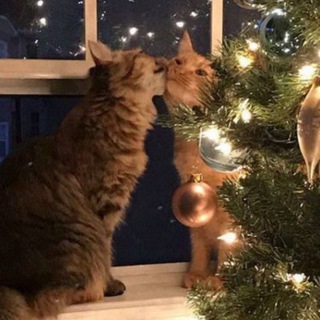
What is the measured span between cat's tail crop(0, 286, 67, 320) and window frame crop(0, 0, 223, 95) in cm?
56

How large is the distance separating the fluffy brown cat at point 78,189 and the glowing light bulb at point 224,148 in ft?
0.75

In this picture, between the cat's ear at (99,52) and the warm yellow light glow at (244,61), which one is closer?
the warm yellow light glow at (244,61)

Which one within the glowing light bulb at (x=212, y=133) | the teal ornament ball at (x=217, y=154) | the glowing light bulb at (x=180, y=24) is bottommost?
the teal ornament ball at (x=217, y=154)

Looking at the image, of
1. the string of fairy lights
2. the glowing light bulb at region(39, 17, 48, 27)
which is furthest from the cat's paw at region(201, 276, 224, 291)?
the glowing light bulb at region(39, 17, 48, 27)

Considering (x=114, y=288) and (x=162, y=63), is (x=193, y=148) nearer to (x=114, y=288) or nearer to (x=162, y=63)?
(x=162, y=63)

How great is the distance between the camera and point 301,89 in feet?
3.97

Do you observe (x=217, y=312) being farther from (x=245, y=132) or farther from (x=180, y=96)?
(x=180, y=96)

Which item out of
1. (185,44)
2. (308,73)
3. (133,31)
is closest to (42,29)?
(133,31)

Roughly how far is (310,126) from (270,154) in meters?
0.25

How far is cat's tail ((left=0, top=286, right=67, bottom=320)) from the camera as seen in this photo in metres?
1.49

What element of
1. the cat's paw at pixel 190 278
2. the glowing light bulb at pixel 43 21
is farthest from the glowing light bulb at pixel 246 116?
the glowing light bulb at pixel 43 21

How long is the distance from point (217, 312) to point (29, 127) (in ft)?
2.57

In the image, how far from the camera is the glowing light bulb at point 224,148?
1.50 m

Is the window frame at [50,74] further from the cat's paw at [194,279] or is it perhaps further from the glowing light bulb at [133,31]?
the cat's paw at [194,279]
